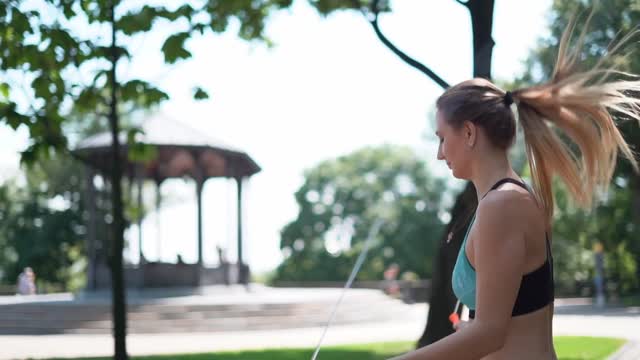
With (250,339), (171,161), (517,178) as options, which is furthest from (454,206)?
(171,161)

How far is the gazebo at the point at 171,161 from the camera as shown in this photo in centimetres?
2700

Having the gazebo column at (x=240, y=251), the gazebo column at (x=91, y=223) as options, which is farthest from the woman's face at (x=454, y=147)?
the gazebo column at (x=240, y=251)

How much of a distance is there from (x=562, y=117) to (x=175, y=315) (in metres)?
20.7

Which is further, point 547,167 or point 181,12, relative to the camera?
point 181,12

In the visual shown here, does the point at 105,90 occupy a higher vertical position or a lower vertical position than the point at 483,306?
higher

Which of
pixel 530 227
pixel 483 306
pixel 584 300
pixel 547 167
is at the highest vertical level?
pixel 547 167

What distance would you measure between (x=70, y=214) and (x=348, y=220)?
1974cm

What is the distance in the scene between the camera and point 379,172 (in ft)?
199

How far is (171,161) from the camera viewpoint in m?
29.4

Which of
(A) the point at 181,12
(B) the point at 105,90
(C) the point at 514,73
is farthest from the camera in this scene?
(C) the point at 514,73

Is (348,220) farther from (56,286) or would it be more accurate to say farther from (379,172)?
(56,286)

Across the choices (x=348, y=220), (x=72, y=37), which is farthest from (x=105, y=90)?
(x=348, y=220)

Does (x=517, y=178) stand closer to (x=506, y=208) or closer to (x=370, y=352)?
(x=506, y=208)

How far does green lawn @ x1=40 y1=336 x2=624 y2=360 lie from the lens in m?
13.4
